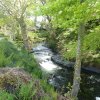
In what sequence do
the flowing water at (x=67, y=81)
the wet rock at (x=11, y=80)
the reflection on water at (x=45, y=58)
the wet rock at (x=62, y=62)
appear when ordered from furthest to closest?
1. the wet rock at (x=62, y=62)
2. the reflection on water at (x=45, y=58)
3. the flowing water at (x=67, y=81)
4. the wet rock at (x=11, y=80)

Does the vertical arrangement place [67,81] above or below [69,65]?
below

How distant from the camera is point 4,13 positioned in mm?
24250

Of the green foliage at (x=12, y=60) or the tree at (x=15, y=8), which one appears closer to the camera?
the green foliage at (x=12, y=60)

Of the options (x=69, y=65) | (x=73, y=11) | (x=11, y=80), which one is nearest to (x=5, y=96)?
(x=11, y=80)

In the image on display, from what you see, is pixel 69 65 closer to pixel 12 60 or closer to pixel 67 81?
pixel 67 81

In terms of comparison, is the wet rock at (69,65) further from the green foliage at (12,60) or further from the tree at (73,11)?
the tree at (73,11)

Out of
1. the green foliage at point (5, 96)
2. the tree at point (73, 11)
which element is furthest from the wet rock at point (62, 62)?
the green foliage at point (5, 96)

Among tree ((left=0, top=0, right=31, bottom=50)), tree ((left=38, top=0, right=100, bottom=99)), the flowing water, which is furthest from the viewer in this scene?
tree ((left=0, top=0, right=31, bottom=50))

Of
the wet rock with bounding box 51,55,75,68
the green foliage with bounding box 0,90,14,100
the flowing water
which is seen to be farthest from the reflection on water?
the green foliage with bounding box 0,90,14,100

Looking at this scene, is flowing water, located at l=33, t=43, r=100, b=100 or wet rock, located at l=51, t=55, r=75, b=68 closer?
flowing water, located at l=33, t=43, r=100, b=100

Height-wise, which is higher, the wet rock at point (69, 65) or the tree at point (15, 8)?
the tree at point (15, 8)

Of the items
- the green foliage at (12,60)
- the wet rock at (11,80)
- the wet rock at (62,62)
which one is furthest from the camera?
the wet rock at (62,62)

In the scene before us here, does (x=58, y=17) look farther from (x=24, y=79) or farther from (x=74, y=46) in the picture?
(x=24, y=79)

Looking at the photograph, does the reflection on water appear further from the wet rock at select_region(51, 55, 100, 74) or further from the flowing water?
the wet rock at select_region(51, 55, 100, 74)
